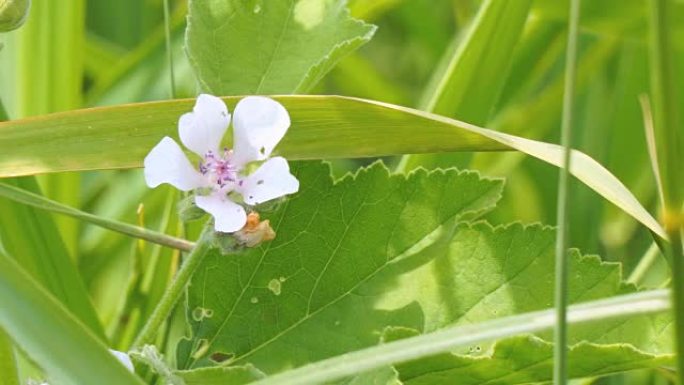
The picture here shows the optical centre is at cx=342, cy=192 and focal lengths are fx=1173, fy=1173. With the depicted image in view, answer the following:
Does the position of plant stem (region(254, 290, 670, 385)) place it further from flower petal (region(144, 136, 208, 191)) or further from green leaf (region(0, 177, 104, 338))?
green leaf (region(0, 177, 104, 338))

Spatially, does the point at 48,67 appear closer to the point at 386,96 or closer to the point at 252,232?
the point at 252,232

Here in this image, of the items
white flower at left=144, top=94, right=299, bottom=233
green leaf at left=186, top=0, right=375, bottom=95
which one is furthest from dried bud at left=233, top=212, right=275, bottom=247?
green leaf at left=186, top=0, right=375, bottom=95

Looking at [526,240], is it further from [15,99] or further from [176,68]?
[176,68]

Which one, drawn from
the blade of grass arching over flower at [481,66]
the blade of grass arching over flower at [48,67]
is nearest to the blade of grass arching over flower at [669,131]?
the blade of grass arching over flower at [481,66]

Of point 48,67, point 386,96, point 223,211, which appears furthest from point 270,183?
point 386,96

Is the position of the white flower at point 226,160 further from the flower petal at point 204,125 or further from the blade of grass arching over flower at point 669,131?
the blade of grass arching over flower at point 669,131

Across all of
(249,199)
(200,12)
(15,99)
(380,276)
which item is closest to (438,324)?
(380,276)
